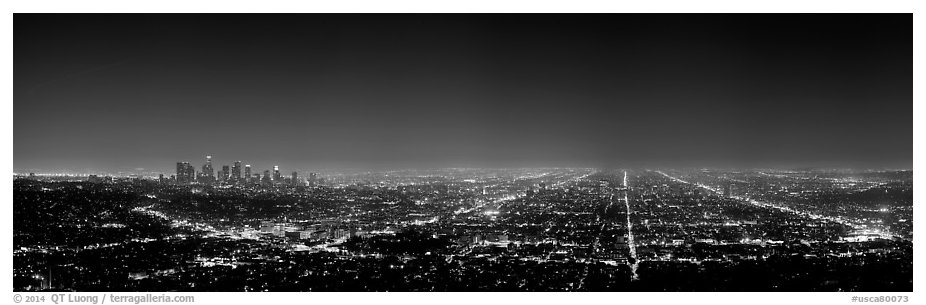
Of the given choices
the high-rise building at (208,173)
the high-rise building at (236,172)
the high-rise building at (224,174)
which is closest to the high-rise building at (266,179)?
the high-rise building at (236,172)

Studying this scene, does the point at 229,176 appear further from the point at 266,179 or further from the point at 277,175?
the point at 277,175

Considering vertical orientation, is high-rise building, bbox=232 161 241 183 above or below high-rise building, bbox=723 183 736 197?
above

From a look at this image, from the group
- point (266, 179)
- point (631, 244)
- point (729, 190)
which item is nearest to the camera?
point (631, 244)

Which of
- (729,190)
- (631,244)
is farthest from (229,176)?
(729,190)

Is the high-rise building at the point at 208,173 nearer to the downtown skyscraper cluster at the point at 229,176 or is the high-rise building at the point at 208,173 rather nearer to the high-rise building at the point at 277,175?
the downtown skyscraper cluster at the point at 229,176

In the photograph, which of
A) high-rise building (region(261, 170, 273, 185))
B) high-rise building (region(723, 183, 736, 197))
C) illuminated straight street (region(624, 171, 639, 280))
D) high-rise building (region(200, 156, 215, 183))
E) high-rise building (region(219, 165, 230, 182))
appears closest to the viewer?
illuminated straight street (region(624, 171, 639, 280))

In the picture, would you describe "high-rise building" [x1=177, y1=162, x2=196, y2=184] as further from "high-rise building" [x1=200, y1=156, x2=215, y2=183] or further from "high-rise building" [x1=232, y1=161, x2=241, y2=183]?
"high-rise building" [x1=232, y1=161, x2=241, y2=183]

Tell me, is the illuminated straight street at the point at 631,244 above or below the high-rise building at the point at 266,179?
below

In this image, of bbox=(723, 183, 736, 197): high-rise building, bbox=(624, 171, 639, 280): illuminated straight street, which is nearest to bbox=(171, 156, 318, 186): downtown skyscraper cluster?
bbox=(624, 171, 639, 280): illuminated straight street
